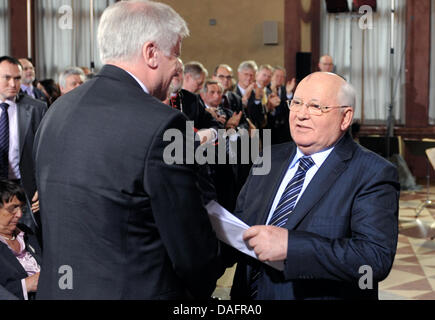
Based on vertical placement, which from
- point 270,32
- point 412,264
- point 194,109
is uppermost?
point 270,32

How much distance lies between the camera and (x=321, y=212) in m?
2.06

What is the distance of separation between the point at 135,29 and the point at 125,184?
45 centimetres

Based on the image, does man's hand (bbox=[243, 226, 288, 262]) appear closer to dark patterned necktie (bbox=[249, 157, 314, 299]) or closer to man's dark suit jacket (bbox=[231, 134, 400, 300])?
man's dark suit jacket (bbox=[231, 134, 400, 300])

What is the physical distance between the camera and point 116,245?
167 cm

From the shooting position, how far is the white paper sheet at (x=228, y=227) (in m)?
1.91

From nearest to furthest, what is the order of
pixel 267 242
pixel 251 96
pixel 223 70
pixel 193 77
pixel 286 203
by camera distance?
pixel 267 242
pixel 286 203
pixel 193 77
pixel 223 70
pixel 251 96

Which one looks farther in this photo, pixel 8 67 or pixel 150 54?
pixel 8 67

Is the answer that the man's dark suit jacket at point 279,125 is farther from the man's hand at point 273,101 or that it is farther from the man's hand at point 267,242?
the man's hand at point 267,242

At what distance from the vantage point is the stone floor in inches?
200

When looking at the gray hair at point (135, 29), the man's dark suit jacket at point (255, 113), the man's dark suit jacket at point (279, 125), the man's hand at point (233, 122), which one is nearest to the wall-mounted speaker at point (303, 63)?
the man's dark suit jacket at point (279, 125)

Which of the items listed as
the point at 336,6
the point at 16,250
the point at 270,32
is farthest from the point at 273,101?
the point at 16,250

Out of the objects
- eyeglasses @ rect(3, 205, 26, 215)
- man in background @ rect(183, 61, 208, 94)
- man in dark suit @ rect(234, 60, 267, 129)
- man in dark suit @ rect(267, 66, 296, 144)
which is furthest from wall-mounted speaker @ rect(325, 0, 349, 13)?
eyeglasses @ rect(3, 205, 26, 215)

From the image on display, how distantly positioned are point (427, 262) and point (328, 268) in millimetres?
4574

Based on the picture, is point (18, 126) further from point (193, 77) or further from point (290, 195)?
point (290, 195)
